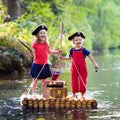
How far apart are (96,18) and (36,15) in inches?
924

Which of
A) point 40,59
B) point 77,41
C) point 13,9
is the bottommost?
point 40,59

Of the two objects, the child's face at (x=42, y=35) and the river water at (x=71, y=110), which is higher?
the child's face at (x=42, y=35)

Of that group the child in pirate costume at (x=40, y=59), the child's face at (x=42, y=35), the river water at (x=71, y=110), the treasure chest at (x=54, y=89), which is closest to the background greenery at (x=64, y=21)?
the child in pirate costume at (x=40, y=59)

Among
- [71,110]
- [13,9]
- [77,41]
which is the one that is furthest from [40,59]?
[13,9]

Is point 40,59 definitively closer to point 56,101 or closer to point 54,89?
point 54,89

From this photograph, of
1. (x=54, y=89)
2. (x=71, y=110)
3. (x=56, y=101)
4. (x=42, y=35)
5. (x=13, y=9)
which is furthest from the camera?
(x=13, y=9)

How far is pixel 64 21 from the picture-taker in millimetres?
32156

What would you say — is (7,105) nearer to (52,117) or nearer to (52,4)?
(52,117)

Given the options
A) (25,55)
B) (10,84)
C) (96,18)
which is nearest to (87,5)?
(96,18)

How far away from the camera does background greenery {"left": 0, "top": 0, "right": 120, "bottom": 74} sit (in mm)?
17883

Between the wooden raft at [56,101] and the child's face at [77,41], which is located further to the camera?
the child's face at [77,41]

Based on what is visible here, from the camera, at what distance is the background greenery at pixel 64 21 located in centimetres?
1788

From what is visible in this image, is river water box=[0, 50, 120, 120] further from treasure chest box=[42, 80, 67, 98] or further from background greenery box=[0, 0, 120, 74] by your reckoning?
background greenery box=[0, 0, 120, 74]

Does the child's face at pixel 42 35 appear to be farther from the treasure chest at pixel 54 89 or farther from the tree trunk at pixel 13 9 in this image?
the tree trunk at pixel 13 9
